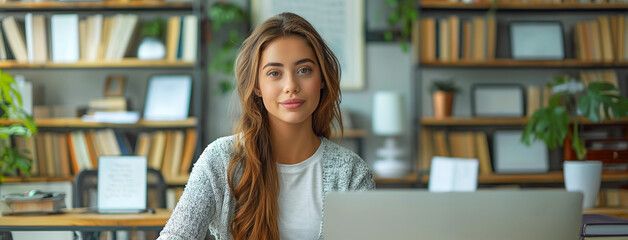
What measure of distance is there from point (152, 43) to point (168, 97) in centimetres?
36

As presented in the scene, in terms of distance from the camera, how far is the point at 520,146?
4078mm

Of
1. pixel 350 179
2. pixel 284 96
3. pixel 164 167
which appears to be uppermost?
pixel 284 96

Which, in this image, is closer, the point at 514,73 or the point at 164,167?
the point at 164,167

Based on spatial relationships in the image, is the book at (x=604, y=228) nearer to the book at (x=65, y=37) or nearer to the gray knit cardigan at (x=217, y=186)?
the gray knit cardigan at (x=217, y=186)

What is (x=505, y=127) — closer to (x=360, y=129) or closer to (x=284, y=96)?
(x=360, y=129)

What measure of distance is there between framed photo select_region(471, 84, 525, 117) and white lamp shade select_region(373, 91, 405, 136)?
0.55 meters

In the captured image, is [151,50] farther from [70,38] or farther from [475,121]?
[475,121]

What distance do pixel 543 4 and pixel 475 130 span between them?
92 cm

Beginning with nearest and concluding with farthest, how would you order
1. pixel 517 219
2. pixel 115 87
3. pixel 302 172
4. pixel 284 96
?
pixel 517 219 < pixel 284 96 < pixel 302 172 < pixel 115 87

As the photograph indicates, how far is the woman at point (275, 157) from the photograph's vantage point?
145 cm

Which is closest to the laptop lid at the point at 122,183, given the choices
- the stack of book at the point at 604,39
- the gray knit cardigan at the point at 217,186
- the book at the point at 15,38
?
the gray knit cardigan at the point at 217,186

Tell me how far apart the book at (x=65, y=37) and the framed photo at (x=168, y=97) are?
51 centimetres

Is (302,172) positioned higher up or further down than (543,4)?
further down

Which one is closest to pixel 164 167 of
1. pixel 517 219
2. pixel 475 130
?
pixel 475 130
